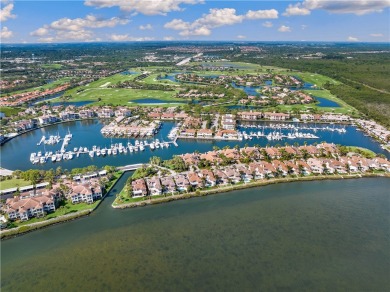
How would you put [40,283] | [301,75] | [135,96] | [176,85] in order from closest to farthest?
[40,283] < [135,96] < [176,85] < [301,75]

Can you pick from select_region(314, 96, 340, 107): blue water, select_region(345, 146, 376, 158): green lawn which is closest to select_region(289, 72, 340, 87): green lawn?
select_region(314, 96, 340, 107): blue water

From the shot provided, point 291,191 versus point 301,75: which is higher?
point 301,75

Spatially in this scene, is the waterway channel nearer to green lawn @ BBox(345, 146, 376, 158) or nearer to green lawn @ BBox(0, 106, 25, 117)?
green lawn @ BBox(345, 146, 376, 158)

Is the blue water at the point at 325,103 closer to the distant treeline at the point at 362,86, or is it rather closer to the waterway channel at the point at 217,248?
the distant treeline at the point at 362,86

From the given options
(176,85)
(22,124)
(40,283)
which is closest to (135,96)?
(176,85)

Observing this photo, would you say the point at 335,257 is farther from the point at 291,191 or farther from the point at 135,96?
the point at 135,96

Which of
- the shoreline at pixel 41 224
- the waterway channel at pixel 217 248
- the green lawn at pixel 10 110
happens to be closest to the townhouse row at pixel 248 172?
the waterway channel at pixel 217 248

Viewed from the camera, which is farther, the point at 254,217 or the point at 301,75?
the point at 301,75

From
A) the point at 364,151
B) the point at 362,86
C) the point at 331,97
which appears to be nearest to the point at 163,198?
the point at 364,151
